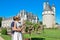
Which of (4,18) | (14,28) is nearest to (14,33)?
(14,28)

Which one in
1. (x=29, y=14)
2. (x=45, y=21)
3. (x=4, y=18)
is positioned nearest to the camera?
(x=45, y=21)

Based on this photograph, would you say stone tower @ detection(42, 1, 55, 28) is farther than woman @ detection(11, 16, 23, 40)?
Yes

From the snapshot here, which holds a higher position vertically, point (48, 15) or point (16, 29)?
point (48, 15)

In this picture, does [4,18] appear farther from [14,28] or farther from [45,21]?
[14,28]

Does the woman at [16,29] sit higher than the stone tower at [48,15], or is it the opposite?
the stone tower at [48,15]

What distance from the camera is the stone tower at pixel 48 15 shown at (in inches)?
2628

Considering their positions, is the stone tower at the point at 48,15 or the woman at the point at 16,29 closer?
the woman at the point at 16,29

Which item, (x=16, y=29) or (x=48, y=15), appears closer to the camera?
(x=16, y=29)

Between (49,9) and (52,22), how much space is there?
22.3 feet


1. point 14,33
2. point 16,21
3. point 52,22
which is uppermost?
point 52,22

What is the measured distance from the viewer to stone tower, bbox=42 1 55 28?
66750mm

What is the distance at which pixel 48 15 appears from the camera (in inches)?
2697

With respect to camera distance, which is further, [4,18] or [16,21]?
[4,18]

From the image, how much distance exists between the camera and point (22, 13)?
75.2 metres
